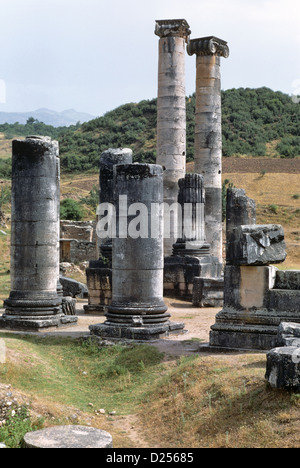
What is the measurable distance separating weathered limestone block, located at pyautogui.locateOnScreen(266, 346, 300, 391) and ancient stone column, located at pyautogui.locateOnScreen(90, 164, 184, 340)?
4786 millimetres

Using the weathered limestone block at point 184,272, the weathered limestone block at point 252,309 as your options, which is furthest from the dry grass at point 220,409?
the weathered limestone block at point 184,272

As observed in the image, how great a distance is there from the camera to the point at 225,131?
6625 cm

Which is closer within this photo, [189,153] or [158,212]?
[158,212]

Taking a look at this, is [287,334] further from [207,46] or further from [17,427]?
[207,46]

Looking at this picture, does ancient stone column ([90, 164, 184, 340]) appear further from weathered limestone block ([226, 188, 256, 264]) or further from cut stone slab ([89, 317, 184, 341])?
weathered limestone block ([226, 188, 256, 264])

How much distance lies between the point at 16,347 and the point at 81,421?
3.19 meters

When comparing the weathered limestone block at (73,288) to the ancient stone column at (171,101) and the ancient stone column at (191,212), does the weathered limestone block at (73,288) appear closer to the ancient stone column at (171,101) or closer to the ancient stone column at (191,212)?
the ancient stone column at (191,212)

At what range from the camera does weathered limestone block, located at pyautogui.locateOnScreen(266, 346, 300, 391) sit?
8.16 metres

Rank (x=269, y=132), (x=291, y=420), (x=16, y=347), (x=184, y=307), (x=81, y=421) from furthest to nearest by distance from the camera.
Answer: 1. (x=269, y=132)
2. (x=184, y=307)
3. (x=16, y=347)
4. (x=81, y=421)
5. (x=291, y=420)

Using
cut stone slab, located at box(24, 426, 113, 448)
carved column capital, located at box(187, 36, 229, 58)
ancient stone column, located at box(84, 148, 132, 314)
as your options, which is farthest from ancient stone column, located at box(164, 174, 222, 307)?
cut stone slab, located at box(24, 426, 113, 448)

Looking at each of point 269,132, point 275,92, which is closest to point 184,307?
point 269,132

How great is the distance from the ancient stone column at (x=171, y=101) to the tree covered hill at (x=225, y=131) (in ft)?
107

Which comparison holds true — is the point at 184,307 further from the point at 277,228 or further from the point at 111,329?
the point at 277,228

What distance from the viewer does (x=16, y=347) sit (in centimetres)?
1168
